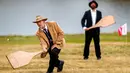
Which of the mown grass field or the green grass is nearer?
the mown grass field

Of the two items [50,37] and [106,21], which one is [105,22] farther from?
[50,37]

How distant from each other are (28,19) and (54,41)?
34.4ft

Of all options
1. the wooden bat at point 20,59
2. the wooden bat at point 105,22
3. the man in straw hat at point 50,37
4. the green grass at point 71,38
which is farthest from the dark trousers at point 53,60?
the green grass at point 71,38

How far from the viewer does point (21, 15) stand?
58.9 ft

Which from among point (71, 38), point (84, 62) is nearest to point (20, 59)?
point (84, 62)

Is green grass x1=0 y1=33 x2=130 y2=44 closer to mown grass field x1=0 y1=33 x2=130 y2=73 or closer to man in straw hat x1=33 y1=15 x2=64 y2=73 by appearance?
mown grass field x1=0 y1=33 x2=130 y2=73

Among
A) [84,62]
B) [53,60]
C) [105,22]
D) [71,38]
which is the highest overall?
[105,22]

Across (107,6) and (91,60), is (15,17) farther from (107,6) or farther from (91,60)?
(91,60)

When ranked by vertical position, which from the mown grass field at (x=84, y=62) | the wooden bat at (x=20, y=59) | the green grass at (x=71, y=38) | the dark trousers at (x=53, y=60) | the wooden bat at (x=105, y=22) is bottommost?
the green grass at (x=71, y=38)

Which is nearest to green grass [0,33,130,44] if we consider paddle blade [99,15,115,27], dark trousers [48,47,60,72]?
paddle blade [99,15,115,27]

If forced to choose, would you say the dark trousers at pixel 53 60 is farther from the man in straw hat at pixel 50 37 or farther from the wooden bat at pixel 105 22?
the wooden bat at pixel 105 22

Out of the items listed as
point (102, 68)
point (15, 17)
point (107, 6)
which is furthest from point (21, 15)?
point (102, 68)

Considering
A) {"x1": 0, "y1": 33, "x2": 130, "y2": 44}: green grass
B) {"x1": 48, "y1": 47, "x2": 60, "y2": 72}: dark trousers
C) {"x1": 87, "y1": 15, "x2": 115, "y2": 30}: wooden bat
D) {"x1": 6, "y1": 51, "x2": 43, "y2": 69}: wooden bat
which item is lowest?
{"x1": 0, "y1": 33, "x2": 130, "y2": 44}: green grass

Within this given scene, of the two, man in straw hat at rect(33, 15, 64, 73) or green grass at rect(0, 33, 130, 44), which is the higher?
man in straw hat at rect(33, 15, 64, 73)
